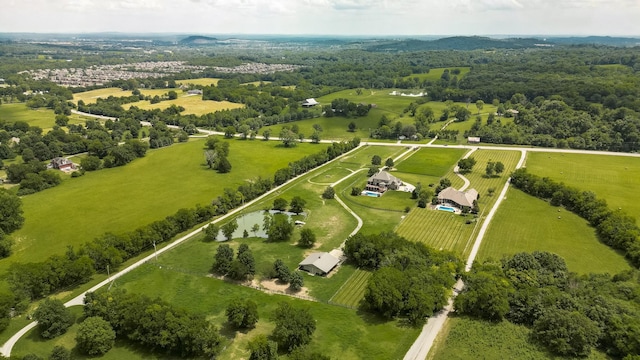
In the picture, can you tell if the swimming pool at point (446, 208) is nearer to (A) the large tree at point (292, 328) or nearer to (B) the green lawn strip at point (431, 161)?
(B) the green lawn strip at point (431, 161)

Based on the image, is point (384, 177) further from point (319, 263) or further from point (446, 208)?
point (319, 263)

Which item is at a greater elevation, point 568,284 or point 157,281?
point 568,284

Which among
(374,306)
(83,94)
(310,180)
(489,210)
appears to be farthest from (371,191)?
(83,94)

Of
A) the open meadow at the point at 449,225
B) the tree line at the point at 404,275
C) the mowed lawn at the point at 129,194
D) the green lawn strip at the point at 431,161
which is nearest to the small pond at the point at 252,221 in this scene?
the mowed lawn at the point at 129,194

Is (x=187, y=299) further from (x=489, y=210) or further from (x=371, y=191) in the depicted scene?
(x=489, y=210)

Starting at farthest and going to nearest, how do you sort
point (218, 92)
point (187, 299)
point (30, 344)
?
point (218, 92) < point (187, 299) < point (30, 344)

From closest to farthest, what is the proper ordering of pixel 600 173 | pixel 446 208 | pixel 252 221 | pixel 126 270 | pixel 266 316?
pixel 266 316
pixel 126 270
pixel 252 221
pixel 446 208
pixel 600 173

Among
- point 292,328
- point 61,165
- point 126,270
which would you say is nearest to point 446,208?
point 292,328
